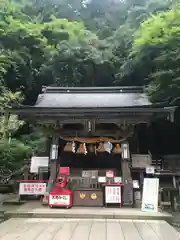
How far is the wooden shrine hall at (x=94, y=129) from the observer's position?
8023mm

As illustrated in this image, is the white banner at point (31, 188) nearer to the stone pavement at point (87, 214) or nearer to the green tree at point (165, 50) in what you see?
the stone pavement at point (87, 214)

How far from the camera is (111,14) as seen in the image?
79.6ft

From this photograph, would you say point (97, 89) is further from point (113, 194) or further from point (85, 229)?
point (85, 229)

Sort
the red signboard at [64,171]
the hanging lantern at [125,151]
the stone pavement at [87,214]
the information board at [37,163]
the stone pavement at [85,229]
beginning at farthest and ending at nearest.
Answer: the information board at [37,163] → the hanging lantern at [125,151] → the red signboard at [64,171] → the stone pavement at [87,214] → the stone pavement at [85,229]

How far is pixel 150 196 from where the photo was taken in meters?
7.12

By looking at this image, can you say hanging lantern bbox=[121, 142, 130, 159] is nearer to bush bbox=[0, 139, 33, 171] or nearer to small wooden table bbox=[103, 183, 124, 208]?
small wooden table bbox=[103, 183, 124, 208]

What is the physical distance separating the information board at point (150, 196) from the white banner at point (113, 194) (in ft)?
2.66

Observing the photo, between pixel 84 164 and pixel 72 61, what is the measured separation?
8.98 meters

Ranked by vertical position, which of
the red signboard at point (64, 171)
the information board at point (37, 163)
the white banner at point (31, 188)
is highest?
the information board at point (37, 163)

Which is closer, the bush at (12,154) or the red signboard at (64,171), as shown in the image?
the red signboard at (64,171)

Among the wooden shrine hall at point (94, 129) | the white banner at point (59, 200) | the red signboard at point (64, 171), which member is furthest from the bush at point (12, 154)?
the white banner at point (59, 200)

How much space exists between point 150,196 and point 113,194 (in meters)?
1.17

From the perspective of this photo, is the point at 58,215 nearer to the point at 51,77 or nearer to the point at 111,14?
the point at 51,77

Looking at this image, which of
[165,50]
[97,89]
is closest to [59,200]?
[97,89]
